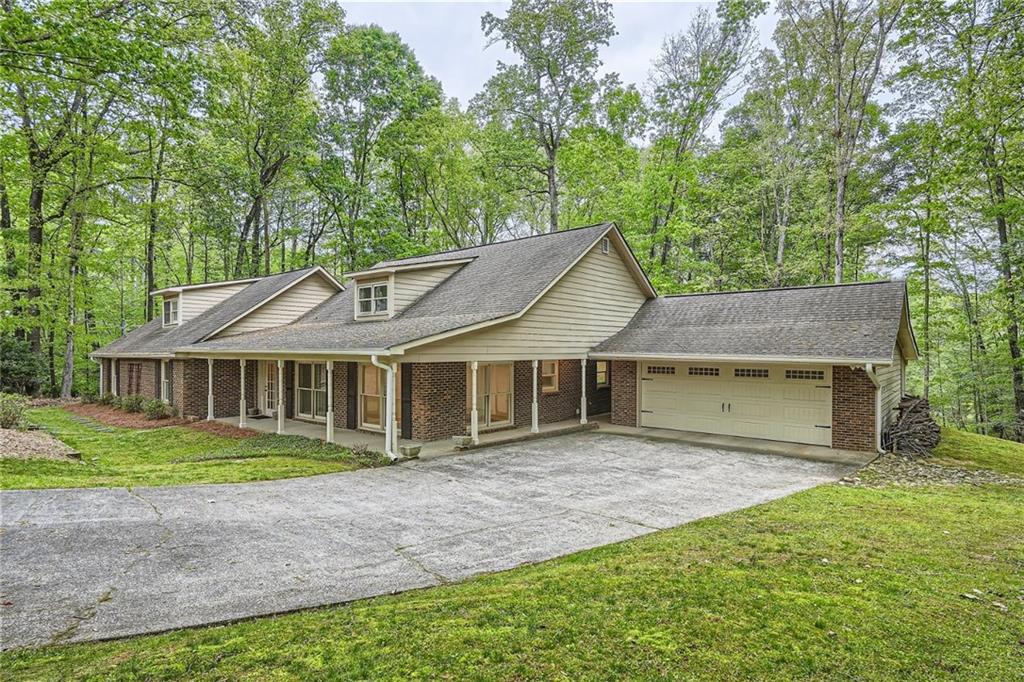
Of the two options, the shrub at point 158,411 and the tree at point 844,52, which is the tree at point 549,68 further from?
the shrub at point 158,411

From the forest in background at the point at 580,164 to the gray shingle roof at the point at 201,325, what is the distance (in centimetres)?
497

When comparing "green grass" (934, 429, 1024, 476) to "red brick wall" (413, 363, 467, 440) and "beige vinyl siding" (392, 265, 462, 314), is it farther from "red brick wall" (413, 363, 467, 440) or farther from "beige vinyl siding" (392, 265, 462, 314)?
"beige vinyl siding" (392, 265, 462, 314)

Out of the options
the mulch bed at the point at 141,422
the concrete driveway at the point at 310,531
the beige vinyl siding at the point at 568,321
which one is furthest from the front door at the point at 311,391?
the concrete driveway at the point at 310,531

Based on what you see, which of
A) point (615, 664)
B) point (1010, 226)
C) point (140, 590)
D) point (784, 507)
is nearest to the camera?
point (615, 664)

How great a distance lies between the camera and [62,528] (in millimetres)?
5785

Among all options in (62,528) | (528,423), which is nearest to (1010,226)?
(528,423)

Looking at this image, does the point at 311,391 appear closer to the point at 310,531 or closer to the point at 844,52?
the point at 310,531

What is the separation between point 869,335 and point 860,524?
6436mm

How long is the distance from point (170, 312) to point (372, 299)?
36.7 feet

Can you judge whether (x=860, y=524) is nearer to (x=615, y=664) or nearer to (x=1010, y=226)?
(x=615, y=664)

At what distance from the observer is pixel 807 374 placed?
12180 millimetres

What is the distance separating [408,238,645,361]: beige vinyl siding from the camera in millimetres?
→ 11906

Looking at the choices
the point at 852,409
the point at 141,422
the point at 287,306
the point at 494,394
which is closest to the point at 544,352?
the point at 494,394

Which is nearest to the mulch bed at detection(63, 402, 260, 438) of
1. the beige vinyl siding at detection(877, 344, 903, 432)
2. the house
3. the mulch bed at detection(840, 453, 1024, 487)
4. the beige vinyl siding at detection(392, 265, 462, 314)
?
the house
